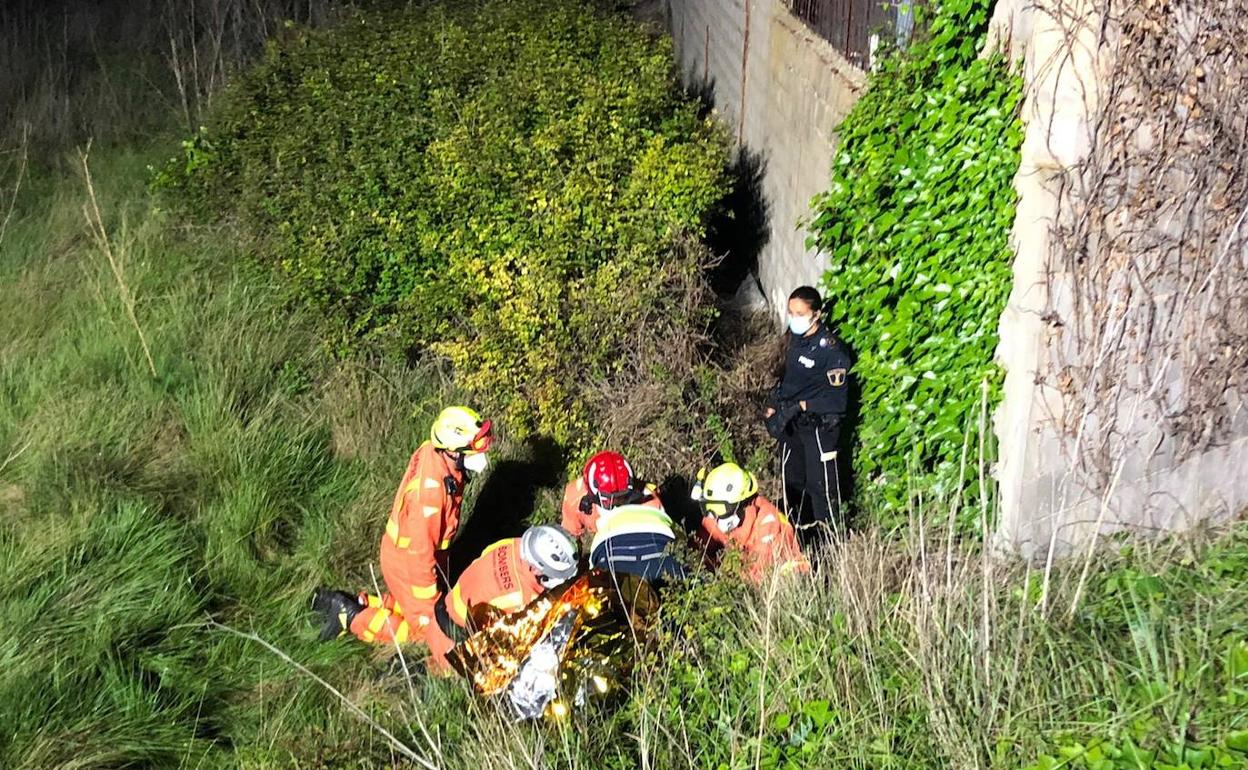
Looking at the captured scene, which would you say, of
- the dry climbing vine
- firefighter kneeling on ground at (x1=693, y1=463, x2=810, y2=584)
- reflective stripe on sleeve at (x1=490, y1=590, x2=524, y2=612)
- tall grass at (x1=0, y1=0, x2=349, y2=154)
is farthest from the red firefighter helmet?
tall grass at (x1=0, y1=0, x2=349, y2=154)

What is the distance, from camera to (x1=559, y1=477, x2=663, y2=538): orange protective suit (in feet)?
16.9

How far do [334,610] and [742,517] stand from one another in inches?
79.9

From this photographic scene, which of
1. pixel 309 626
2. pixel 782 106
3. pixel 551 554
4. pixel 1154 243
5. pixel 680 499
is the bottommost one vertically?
pixel 309 626

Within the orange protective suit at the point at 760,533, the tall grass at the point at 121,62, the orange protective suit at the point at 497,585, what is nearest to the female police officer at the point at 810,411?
the orange protective suit at the point at 760,533

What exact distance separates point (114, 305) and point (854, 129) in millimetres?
4986

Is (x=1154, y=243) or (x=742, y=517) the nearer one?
(x=1154, y=243)

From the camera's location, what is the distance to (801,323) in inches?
220

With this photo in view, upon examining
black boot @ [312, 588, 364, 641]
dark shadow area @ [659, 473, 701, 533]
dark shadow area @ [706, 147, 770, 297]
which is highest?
dark shadow area @ [706, 147, 770, 297]

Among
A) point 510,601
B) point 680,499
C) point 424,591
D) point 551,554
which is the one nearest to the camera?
point 551,554

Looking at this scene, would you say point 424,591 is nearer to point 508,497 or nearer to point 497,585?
point 497,585

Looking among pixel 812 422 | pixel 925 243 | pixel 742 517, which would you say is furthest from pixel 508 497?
pixel 925 243

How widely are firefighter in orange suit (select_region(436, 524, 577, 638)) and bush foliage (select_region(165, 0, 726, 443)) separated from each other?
1372 millimetres

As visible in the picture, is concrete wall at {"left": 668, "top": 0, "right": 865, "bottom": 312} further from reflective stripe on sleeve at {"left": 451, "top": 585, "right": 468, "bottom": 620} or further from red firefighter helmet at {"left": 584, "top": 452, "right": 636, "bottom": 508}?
reflective stripe on sleeve at {"left": 451, "top": 585, "right": 468, "bottom": 620}

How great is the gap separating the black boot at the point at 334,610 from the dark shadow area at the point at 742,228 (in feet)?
13.7
